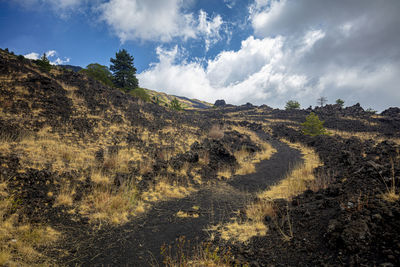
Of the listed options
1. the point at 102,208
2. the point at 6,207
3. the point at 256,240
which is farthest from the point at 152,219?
the point at 6,207

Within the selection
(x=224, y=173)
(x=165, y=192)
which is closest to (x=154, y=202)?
(x=165, y=192)

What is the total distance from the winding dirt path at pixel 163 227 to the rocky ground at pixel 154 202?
3 centimetres

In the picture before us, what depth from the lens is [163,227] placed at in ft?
16.9

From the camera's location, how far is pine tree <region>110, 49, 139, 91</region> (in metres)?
37.1

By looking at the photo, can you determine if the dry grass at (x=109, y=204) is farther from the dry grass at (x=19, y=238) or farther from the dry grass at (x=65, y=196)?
the dry grass at (x=19, y=238)

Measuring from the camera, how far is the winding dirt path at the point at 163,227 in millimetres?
3789

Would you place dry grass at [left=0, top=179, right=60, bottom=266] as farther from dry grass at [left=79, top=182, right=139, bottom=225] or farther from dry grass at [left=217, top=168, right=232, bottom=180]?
dry grass at [left=217, top=168, right=232, bottom=180]

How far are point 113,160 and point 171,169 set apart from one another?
3.14 m

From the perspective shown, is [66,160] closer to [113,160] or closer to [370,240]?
[113,160]

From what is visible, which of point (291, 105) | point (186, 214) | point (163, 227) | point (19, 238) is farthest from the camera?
point (291, 105)

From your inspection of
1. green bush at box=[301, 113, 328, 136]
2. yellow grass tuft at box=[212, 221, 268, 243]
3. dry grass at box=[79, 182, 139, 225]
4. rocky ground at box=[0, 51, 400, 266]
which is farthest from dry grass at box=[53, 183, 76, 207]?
green bush at box=[301, 113, 328, 136]

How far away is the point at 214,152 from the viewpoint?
42.9 ft

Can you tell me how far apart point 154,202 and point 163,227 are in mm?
1856

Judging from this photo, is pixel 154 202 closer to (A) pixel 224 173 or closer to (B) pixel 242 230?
(B) pixel 242 230
